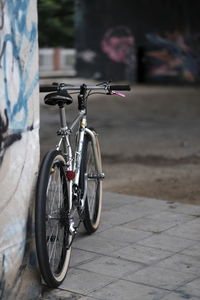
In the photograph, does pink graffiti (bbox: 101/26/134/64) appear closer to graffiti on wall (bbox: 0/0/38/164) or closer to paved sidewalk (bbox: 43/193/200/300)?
paved sidewalk (bbox: 43/193/200/300)

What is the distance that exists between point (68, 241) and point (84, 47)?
23344 mm

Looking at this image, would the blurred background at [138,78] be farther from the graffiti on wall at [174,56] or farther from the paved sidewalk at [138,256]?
the paved sidewalk at [138,256]

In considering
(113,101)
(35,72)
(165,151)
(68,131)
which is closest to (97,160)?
(68,131)

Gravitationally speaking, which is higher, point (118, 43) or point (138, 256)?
point (118, 43)

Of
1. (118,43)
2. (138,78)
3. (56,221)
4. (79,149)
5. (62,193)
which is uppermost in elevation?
(118,43)

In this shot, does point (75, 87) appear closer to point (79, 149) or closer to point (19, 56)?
point (79, 149)

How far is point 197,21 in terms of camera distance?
81.7 feet

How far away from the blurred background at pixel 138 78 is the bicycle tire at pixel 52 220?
274 centimetres

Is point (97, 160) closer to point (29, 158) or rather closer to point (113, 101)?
point (29, 158)

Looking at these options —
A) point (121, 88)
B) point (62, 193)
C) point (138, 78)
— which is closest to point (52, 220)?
point (62, 193)

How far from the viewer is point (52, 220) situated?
4.23m

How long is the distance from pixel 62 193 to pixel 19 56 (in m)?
1.06

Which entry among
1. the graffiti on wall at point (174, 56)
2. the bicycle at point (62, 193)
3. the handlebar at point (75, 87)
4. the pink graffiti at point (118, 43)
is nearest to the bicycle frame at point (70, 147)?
the bicycle at point (62, 193)

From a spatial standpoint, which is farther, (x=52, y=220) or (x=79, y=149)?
(x=79, y=149)
